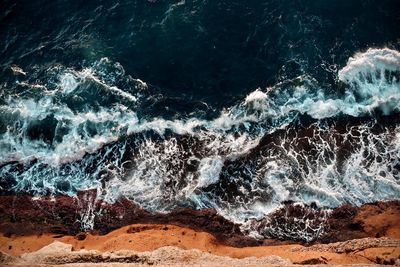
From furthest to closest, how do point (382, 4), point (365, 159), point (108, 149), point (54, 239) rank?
point (382, 4) < point (108, 149) < point (365, 159) < point (54, 239)

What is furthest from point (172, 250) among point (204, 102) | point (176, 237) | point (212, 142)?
point (204, 102)

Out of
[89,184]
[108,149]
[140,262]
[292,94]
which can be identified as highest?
[292,94]

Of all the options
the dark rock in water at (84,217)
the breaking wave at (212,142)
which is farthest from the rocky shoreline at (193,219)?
the breaking wave at (212,142)

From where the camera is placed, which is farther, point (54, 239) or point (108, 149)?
point (108, 149)

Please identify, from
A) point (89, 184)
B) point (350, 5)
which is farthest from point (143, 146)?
point (350, 5)

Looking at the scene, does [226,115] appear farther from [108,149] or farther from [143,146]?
[108,149]

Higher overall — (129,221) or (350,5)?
(350,5)

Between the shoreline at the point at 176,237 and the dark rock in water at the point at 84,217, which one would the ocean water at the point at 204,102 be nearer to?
the dark rock in water at the point at 84,217

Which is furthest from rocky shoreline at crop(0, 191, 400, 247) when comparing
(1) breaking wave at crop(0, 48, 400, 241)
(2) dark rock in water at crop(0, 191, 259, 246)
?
(1) breaking wave at crop(0, 48, 400, 241)
